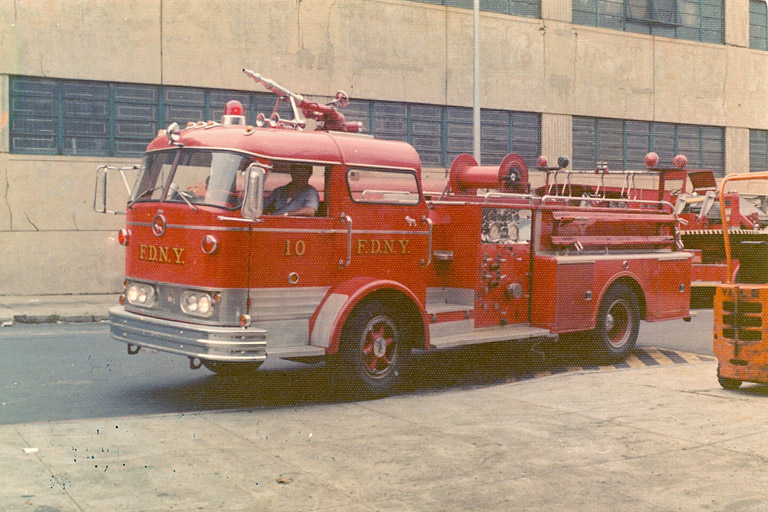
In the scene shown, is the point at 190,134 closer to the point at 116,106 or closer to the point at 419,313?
the point at 419,313

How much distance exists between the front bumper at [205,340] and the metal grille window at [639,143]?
66.4 feet

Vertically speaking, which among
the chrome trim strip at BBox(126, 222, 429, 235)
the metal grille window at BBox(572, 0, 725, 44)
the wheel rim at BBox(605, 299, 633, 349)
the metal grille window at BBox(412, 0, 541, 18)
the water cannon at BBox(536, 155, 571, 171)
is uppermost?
the metal grille window at BBox(572, 0, 725, 44)

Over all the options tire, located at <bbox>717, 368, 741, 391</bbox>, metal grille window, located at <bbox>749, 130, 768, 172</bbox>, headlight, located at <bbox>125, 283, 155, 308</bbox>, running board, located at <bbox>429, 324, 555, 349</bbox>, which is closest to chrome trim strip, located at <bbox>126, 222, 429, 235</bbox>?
headlight, located at <bbox>125, 283, 155, 308</bbox>

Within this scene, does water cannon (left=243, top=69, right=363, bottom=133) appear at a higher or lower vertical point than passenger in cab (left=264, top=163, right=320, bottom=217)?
higher

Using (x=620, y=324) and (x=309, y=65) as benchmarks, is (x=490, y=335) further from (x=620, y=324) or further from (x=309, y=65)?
(x=309, y=65)

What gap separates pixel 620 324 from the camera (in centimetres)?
1200

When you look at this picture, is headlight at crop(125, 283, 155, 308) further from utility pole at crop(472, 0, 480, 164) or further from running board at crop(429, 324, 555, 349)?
utility pole at crop(472, 0, 480, 164)

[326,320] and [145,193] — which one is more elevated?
[145,193]

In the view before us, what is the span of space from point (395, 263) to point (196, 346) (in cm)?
244

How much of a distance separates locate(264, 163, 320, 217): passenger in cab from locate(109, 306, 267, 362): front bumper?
4.06 ft

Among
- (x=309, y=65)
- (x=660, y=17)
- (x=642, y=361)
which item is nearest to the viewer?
(x=642, y=361)

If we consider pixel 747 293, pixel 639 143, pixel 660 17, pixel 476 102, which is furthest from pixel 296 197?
pixel 660 17

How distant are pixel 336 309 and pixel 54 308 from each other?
10131mm

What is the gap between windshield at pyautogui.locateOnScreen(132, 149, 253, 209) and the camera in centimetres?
816
